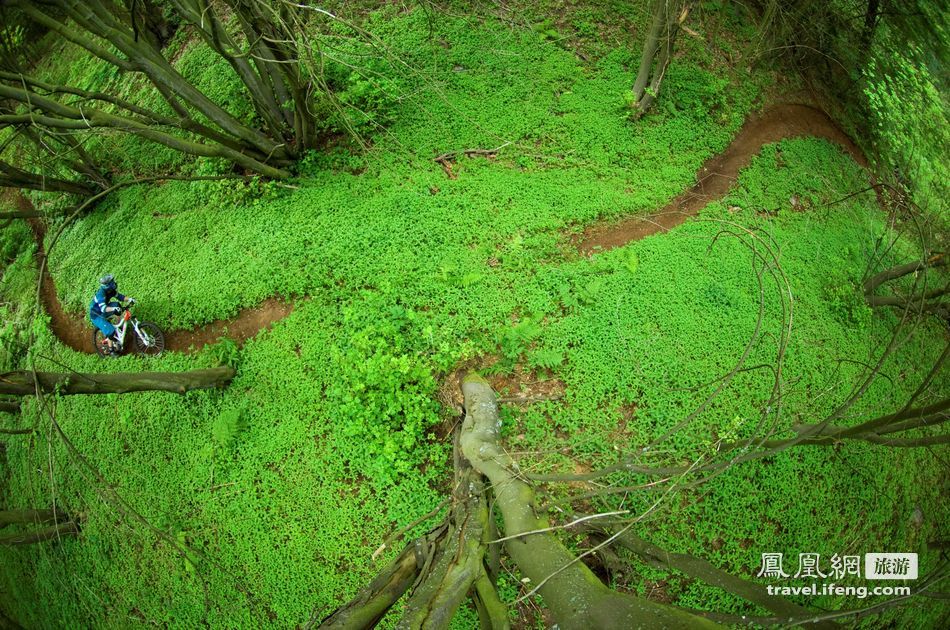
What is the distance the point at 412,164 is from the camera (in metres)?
9.11

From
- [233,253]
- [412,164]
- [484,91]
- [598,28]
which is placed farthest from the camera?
[598,28]

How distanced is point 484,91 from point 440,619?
9.35 m

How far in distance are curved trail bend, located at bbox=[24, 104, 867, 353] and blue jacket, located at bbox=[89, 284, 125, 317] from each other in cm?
98

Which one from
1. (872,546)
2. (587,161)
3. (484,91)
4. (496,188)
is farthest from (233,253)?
(872,546)

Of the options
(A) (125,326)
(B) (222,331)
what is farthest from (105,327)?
(B) (222,331)

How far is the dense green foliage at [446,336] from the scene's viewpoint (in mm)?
6516

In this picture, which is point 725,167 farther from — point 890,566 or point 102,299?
point 102,299

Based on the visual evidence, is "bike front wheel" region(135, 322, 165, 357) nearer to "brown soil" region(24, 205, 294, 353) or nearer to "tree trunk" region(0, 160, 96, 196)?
"brown soil" region(24, 205, 294, 353)

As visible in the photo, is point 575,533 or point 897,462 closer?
point 575,533

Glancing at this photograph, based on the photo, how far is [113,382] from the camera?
597 cm

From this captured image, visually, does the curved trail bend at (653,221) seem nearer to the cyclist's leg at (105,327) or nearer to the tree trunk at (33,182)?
the cyclist's leg at (105,327)

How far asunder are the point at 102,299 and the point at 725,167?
11.5m

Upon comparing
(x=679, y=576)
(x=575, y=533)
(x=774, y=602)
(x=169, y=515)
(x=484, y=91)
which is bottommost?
(x=169, y=515)

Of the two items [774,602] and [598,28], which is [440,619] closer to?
[774,602]
